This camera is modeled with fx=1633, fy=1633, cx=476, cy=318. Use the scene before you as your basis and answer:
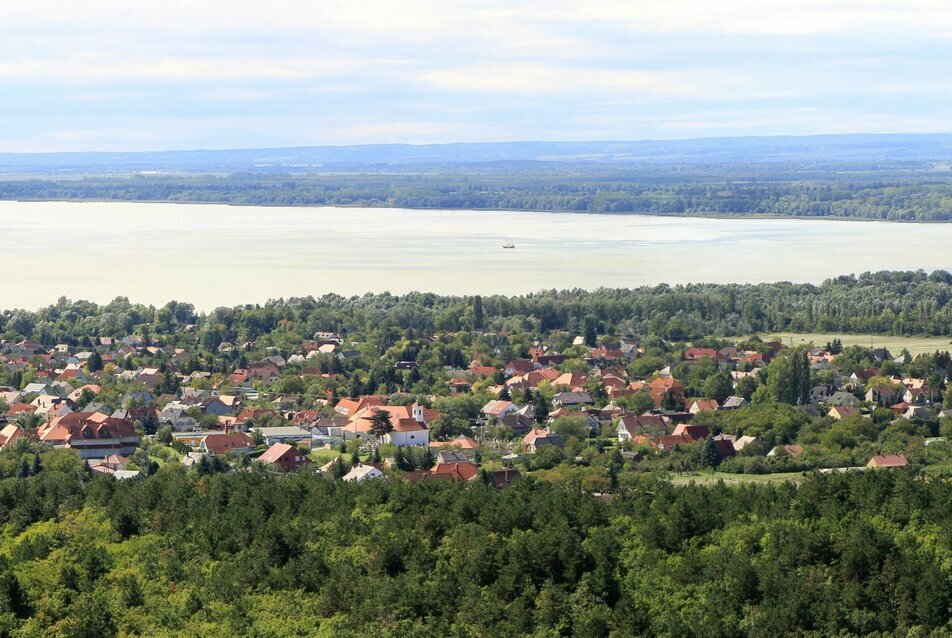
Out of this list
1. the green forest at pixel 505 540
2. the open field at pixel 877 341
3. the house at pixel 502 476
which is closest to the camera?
the green forest at pixel 505 540

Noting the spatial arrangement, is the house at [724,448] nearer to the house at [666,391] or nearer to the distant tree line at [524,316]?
the house at [666,391]

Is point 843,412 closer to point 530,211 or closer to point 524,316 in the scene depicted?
point 524,316

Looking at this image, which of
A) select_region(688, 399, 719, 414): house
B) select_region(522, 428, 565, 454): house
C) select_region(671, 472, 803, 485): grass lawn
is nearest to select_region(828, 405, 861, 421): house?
select_region(688, 399, 719, 414): house

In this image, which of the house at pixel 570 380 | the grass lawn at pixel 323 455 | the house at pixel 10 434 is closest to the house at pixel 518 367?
the house at pixel 570 380

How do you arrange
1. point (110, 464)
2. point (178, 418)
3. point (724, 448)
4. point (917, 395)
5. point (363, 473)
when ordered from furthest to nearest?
point (917, 395), point (178, 418), point (724, 448), point (110, 464), point (363, 473)

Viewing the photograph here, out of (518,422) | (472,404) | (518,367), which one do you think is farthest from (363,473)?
(518,367)

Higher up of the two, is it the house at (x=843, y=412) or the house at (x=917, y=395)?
the house at (x=843, y=412)
